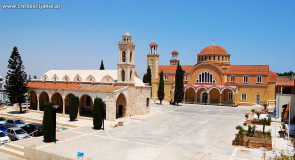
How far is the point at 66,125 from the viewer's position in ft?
88.5

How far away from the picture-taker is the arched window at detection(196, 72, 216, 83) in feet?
166

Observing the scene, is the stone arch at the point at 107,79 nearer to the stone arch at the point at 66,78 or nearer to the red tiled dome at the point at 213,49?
the stone arch at the point at 66,78

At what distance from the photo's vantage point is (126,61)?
32.7 meters

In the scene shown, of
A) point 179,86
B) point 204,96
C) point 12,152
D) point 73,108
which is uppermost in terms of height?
point 179,86

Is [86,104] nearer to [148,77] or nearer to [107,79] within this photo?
[107,79]

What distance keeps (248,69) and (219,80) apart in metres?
6.20

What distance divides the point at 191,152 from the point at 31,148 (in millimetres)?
11400

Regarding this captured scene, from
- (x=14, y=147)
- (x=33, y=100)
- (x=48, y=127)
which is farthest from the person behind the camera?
(x=33, y=100)

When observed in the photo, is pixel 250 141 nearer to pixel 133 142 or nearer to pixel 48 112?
pixel 133 142

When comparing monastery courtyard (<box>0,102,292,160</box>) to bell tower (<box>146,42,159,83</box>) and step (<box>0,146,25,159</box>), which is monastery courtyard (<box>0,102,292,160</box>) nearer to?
step (<box>0,146,25,159</box>)

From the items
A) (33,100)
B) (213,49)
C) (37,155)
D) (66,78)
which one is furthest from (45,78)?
(213,49)

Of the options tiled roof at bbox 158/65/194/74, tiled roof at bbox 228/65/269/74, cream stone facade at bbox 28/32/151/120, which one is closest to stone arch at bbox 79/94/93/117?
cream stone facade at bbox 28/32/151/120

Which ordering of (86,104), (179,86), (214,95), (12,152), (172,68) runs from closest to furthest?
(12,152) → (86,104) → (179,86) → (214,95) → (172,68)

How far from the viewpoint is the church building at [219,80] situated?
46.5 m
